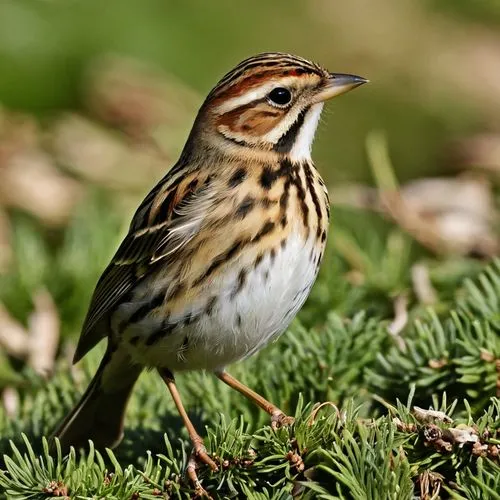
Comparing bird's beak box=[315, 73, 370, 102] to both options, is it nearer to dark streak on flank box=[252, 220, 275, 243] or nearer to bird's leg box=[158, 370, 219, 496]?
dark streak on flank box=[252, 220, 275, 243]

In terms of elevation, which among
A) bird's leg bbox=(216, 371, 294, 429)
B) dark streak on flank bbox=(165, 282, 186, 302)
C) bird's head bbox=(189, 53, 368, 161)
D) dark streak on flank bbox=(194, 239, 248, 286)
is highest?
bird's head bbox=(189, 53, 368, 161)

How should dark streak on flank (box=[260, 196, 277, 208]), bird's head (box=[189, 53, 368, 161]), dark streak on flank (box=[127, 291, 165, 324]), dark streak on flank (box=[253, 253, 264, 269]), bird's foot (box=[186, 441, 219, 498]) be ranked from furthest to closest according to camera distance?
bird's head (box=[189, 53, 368, 161]) < dark streak on flank (box=[127, 291, 165, 324]) < dark streak on flank (box=[260, 196, 277, 208]) < dark streak on flank (box=[253, 253, 264, 269]) < bird's foot (box=[186, 441, 219, 498])

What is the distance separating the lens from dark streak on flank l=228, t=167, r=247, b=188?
184 inches

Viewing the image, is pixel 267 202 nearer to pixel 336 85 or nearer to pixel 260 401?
pixel 336 85

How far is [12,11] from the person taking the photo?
9000mm

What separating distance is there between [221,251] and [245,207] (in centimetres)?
19

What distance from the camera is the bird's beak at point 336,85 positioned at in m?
4.79

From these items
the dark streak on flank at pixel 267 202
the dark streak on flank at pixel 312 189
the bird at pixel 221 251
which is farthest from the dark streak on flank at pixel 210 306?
the dark streak on flank at pixel 312 189

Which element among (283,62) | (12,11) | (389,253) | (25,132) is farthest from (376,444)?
(12,11)

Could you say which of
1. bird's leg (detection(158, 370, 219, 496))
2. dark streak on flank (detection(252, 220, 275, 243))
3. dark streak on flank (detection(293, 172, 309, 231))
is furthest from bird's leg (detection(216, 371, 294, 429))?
dark streak on flank (detection(293, 172, 309, 231))

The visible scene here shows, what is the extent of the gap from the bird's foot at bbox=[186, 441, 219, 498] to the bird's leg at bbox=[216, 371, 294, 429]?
0.72 ft

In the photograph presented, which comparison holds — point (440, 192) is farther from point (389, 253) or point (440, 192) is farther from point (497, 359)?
point (497, 359)

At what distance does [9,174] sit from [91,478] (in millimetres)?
4696

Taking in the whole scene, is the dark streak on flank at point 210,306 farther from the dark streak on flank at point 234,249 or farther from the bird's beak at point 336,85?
the bird's beak at point 336,85
